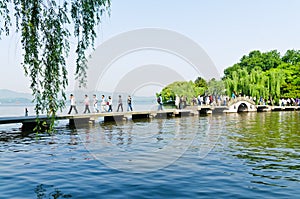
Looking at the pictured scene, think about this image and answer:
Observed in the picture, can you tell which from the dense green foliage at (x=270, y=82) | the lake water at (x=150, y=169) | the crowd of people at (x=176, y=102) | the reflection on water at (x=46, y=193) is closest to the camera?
the reflection on water at (x=46, y=193)

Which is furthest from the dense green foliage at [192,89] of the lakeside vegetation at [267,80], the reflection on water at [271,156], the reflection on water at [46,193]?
the reflection on water at [46,193]

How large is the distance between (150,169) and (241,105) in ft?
148

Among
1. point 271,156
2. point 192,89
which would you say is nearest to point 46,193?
point 271,156

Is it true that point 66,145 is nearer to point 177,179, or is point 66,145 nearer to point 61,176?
point 61,176

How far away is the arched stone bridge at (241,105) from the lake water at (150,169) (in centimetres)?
3181

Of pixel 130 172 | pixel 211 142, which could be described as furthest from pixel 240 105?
pixel 130 172

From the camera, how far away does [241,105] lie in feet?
175

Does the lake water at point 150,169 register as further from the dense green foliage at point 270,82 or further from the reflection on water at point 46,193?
the dense green foliage at point 270,82

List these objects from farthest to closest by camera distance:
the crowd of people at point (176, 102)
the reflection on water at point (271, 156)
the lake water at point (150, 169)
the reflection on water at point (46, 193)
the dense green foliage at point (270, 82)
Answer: the dense green foliage at point (270, 82)
the crowd of people at point (176, 102)
the reflection on water at point (271, 156)
the lake water at point (150, 169)
the reflection on water at point (46, 193)

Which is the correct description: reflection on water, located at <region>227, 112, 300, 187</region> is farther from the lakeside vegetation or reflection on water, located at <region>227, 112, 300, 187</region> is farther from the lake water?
the lakeside vegetation

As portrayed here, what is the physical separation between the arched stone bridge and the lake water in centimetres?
3181

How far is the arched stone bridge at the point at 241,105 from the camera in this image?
48.8m

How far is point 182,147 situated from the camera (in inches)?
609

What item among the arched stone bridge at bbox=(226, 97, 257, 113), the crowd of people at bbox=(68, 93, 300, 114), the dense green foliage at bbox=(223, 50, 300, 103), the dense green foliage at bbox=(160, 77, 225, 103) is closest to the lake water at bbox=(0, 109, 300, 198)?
the crowd of people at bbox=(68, 93, 300, 114)
